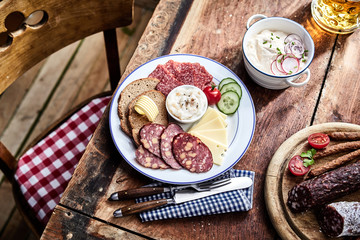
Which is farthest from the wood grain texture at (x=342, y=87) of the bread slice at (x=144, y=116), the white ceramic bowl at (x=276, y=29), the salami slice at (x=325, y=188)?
the bread slice at (x=144, y=116)

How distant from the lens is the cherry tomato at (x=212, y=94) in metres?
1.49

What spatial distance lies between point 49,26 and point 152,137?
2.08 feet

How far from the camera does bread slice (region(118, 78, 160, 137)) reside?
4.74 ft

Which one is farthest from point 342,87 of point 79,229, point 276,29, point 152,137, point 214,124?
point 79,229

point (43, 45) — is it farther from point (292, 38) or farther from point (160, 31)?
point (292, 38)

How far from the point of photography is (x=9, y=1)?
133 cm

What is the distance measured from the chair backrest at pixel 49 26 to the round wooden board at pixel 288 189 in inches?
35.3

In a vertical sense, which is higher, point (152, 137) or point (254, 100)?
point (152, 137)

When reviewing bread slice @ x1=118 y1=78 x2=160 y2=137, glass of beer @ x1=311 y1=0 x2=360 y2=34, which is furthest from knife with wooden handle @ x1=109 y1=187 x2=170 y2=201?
glass of beer @ x1=311 y1=0 x2=360 y2=34

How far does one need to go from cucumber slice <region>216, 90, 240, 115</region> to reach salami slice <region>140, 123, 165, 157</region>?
0.86ft

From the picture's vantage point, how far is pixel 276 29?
158 cm

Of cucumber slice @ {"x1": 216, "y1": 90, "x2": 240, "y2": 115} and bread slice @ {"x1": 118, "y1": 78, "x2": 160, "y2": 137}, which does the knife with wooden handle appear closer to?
bread slice @ {"x1": 118, "y1": 78, "x2": 160, "y2": 137}

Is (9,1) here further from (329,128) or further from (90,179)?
(329,128)

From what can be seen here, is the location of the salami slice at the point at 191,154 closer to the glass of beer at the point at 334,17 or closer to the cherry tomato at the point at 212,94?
the cherry tomato at the point at 212,94
